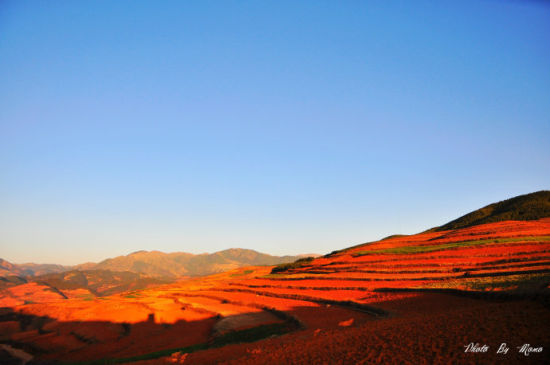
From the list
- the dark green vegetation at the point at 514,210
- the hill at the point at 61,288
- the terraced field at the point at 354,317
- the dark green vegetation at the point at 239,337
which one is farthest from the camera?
the hill at the point at 61,288

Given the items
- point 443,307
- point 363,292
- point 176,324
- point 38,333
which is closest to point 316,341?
point 443,307

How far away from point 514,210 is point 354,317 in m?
64.4

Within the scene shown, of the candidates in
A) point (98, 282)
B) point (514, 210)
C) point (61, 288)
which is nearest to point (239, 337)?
point (514, 210)

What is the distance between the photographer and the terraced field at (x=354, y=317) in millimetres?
11188

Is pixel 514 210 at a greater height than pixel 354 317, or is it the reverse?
pixel 514 210

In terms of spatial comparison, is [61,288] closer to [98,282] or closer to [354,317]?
[98,282]

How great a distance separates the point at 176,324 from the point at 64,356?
8.90 m

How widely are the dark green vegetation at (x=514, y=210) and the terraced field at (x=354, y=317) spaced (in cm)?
2042

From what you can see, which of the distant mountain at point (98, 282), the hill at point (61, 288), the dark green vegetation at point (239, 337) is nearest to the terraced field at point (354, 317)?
the dark green vegetation at point (239, 337)

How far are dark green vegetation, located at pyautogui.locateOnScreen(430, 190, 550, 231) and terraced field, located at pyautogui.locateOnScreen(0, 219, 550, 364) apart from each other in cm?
2042

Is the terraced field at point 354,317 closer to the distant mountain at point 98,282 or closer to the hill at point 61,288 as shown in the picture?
the hill at point 61,288

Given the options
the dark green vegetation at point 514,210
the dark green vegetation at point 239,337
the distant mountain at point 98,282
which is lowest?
the distant mountain at point 98,282

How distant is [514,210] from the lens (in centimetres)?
6550

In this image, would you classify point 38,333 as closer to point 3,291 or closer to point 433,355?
point 433,355
